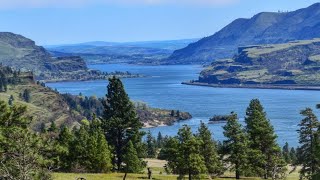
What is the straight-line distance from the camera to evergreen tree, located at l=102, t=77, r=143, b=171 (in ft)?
240

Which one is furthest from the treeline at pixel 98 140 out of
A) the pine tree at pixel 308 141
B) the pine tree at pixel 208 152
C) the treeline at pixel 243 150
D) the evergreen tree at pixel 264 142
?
the pine tree at pixel 308 141

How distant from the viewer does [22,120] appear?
153ft

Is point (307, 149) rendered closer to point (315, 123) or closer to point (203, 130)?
point (315, 123)

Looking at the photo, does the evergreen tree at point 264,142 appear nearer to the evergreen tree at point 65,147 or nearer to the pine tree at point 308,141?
the pine tree at point 308,141

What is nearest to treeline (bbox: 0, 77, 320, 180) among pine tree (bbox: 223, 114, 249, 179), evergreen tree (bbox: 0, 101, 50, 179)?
pine tree (bbox: 223, 114, 249, 179)

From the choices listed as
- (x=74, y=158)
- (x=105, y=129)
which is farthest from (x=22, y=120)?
(x=105, y=129)

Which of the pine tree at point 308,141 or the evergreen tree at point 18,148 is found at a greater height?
the evergreen tree at point 18,148

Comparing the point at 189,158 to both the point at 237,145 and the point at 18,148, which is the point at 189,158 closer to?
the point at 237,145

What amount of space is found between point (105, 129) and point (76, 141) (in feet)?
28.6

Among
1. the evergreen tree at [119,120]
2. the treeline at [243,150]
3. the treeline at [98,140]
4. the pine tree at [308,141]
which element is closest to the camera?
the treeline at [98,140]

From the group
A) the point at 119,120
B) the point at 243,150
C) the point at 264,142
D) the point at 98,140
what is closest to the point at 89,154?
the point at 98,140

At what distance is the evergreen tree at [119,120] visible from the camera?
240 feet

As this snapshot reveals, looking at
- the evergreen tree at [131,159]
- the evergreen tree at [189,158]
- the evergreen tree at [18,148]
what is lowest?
the evergreen tree at [131,159]

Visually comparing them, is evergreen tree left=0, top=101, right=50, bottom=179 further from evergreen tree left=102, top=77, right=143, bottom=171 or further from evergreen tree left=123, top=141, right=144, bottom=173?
evergreen tree left=102, top=77, right=143, bottom=171
